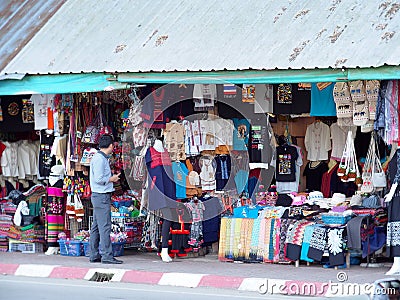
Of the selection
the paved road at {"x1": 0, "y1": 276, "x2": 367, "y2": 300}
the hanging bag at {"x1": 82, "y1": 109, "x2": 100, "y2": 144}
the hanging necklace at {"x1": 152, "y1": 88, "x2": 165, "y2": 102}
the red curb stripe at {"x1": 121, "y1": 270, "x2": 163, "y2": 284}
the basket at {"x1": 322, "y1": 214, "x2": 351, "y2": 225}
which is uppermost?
the hanging necklace at {"x1": 152, "y1": 88, "x2": 165, "y2": 102}

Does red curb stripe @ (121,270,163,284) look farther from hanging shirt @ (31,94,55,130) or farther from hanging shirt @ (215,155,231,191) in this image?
hanging shirt @ (31,94,55,130)

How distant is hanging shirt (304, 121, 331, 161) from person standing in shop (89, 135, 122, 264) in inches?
122

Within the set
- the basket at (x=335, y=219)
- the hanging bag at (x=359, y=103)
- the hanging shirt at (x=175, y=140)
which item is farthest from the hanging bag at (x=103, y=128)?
the hanging bag at (x=359, y=103)

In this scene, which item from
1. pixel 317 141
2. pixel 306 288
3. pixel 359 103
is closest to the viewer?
pixel 306 288

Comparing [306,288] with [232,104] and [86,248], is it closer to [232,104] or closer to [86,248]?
[232,104]

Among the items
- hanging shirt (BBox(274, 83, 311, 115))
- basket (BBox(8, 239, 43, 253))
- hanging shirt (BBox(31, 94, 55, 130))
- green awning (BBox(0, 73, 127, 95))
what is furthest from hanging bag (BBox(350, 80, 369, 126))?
basket (BBox(8, 239, 43, 253))

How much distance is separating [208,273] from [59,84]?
131 inches

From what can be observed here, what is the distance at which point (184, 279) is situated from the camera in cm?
1232

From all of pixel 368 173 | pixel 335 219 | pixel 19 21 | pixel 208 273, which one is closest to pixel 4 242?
pixel 19 21

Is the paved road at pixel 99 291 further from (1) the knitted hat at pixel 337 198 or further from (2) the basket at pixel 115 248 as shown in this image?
(1) the knitted hat at pixel 337 198

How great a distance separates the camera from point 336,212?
528 inches

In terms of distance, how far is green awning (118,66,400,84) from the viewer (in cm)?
1172

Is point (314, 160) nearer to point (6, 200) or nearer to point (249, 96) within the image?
point (249, 96)

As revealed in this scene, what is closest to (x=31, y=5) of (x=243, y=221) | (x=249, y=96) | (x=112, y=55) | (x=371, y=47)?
(x=112, y=55)
